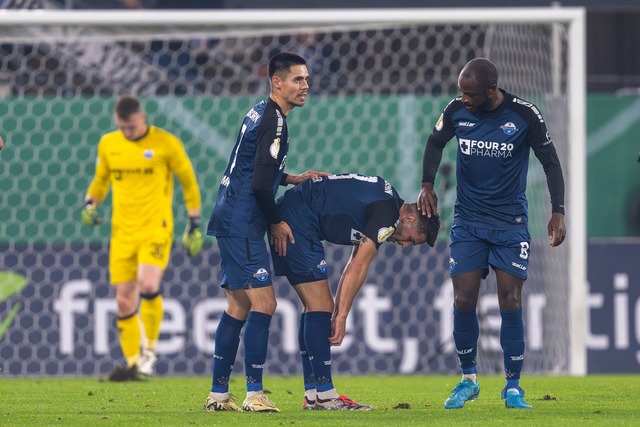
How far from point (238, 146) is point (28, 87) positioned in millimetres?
5395

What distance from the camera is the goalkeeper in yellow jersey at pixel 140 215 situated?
10195 mm

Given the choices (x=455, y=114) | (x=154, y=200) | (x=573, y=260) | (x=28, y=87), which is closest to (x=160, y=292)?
(x=154, y=200)

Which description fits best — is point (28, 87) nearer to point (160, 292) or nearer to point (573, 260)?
point (160, 292)

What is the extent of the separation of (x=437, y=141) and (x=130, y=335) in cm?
363

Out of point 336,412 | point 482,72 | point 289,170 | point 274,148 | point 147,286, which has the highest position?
point 482,72

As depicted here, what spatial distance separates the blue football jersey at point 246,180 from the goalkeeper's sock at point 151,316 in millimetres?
3260

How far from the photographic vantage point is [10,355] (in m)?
10.9

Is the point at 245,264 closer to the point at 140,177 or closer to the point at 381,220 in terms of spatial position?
the point at 381,220

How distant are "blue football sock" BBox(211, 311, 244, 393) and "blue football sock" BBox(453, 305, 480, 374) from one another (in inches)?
48.7

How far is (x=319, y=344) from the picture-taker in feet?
23.0

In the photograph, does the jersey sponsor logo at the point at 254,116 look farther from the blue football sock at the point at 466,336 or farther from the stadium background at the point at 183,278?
the stadium background at the point at 183,278

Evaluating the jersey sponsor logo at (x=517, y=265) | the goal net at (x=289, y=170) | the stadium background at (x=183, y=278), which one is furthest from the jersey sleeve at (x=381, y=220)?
the stadium background at (x=183, y=278)

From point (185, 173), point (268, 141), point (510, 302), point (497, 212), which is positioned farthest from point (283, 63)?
point (185, 173)

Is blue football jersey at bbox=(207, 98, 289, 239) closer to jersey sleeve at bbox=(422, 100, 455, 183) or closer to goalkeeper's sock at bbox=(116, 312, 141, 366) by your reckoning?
jersey sleeve at bbox=(422, 100, 455, 183)
